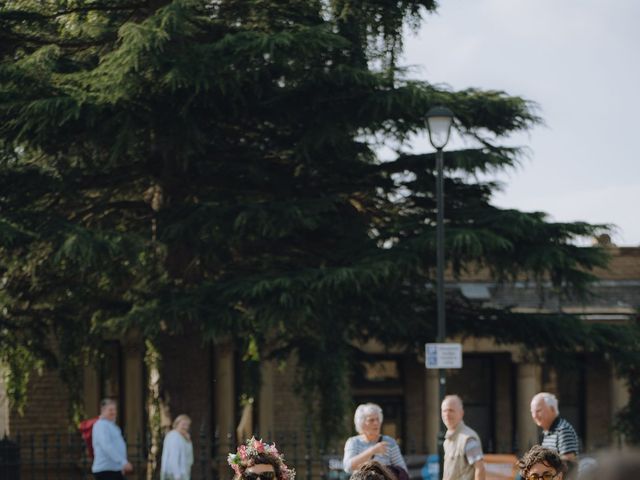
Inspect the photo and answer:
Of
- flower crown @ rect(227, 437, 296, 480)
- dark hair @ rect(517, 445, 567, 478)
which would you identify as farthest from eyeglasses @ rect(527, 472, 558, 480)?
flower crown @ rect(227, 437, 296, 480)

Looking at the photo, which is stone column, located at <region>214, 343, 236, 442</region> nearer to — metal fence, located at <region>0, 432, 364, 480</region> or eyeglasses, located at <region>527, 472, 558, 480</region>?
metal fence, located at <region>0, 432, 364, 480</region>

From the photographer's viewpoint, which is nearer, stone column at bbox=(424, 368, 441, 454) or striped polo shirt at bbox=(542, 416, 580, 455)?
striped polo shirt at bbox=(542, 416, 580, 455)

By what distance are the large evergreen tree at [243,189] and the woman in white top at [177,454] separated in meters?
2.35

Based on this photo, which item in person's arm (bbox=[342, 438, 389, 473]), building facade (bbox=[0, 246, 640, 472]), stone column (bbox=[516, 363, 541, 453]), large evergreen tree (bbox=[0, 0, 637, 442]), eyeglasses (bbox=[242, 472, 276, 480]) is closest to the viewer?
eyeglasses (bbox=[242, 472, 276, 480])

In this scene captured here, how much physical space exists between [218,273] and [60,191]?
2574 millimetres

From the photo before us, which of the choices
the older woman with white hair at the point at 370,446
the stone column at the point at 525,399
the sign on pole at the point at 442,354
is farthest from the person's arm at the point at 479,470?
the stone column at the point at 525,399

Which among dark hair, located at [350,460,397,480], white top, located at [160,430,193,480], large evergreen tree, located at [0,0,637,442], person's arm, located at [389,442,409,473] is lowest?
white top, located at [160,430,193,480]

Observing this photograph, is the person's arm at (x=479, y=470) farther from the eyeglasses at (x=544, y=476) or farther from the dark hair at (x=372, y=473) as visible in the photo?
the dark hair at (x=372, y=473)

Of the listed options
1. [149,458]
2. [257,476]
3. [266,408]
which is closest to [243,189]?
[149,458]

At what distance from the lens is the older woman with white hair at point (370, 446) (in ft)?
33.2

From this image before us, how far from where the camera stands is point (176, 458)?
1459 cm

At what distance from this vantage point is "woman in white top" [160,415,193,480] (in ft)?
47.6

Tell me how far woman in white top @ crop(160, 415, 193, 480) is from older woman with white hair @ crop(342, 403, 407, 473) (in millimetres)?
4529

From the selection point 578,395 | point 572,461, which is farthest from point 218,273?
point 578,395
